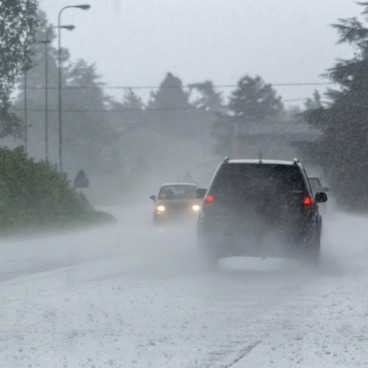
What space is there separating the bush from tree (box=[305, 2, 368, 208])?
89.9 feet

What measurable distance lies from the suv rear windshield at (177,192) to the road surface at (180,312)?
58.7 ft

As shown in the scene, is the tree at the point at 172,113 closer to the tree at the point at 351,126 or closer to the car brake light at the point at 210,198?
the tree at the point at 351,126

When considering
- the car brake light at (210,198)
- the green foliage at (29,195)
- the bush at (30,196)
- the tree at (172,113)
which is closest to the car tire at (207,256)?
the car brake light at (210,198)

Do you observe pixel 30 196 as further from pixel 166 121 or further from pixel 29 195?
pixel 166 121

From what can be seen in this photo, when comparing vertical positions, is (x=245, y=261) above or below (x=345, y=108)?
below

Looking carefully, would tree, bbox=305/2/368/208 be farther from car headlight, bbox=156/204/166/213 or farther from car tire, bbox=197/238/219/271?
car tire, bbox=197/238/219/271

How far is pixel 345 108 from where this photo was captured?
67.8 m

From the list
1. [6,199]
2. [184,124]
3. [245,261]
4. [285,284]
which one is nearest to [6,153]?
[6,199]

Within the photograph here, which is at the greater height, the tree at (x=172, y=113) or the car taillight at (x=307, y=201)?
the tree at (x=172, y=113)

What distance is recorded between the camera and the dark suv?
1892cm

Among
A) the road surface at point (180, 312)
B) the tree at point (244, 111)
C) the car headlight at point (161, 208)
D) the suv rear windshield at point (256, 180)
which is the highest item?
the tree at point (244, 111)

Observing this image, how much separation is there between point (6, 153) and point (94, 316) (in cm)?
2724

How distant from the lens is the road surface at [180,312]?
10062 mm

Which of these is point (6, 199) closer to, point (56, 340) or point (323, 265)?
point (323, 265)
